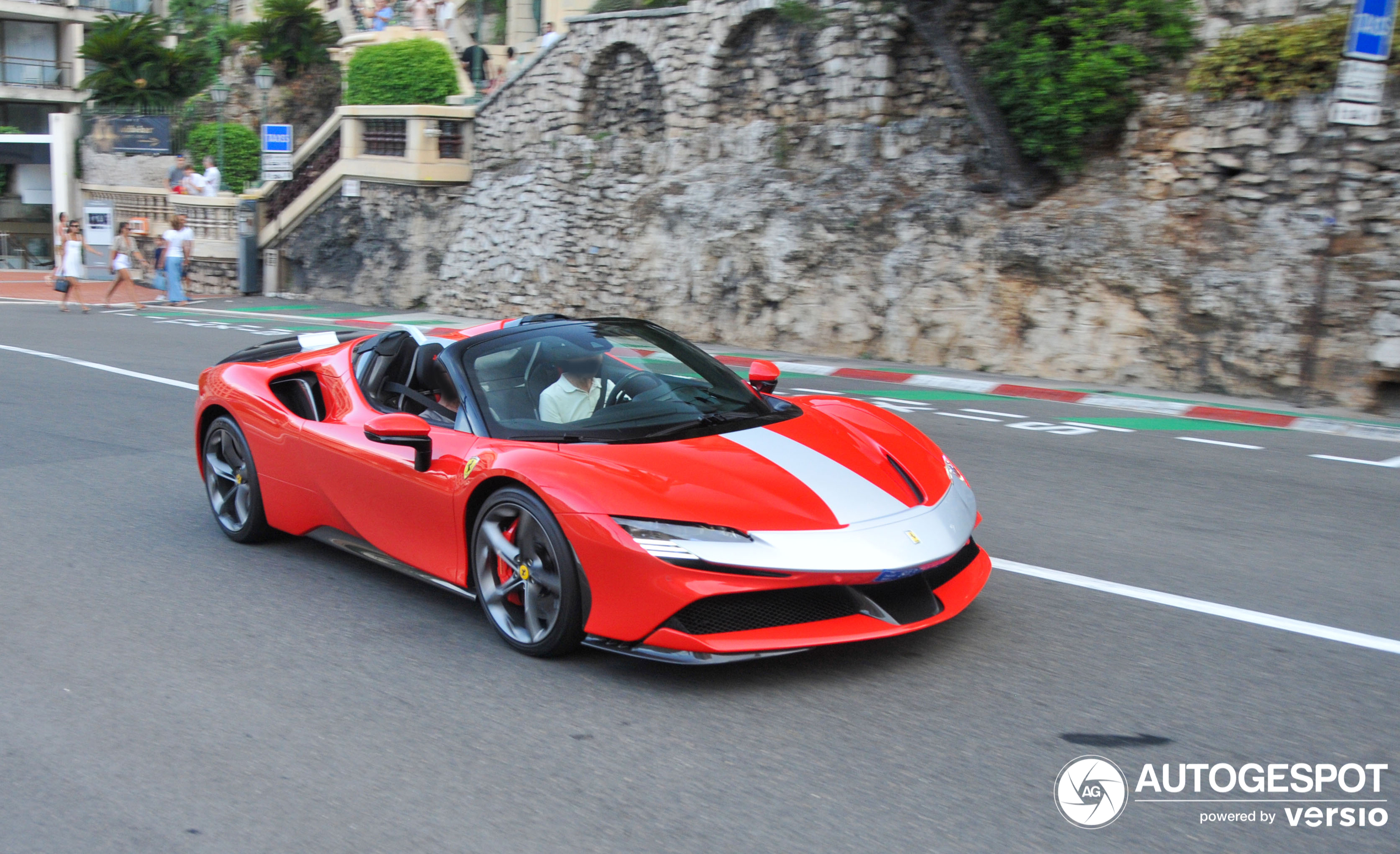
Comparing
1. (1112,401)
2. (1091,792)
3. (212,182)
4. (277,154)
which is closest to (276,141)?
(277,154)

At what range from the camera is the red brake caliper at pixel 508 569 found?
4.56 meters

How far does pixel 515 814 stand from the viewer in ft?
10.9

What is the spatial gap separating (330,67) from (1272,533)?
3499 centimetres

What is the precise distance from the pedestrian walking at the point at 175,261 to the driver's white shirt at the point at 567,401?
74.7ft

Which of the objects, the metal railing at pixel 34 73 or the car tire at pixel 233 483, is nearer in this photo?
the car tire at pixel 233 483

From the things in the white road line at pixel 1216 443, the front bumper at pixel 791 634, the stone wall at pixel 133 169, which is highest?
the stone wall at pixel 133 169

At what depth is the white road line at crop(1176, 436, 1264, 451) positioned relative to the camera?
9258 millimetres

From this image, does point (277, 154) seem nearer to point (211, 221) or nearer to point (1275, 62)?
point (211, 221)

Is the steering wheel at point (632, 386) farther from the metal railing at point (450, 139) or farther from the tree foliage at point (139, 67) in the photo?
the tree foliage at point (139, 67)

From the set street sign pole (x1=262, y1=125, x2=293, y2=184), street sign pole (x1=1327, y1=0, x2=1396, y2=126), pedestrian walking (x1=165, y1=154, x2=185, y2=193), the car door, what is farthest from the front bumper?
pedestrian walking (x1=165, y1=154, x2=185, y2=193)

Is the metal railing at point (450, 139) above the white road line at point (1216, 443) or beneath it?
above

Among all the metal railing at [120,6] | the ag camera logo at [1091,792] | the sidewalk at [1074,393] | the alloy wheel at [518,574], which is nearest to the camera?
the ag camera logo at [1091,792]

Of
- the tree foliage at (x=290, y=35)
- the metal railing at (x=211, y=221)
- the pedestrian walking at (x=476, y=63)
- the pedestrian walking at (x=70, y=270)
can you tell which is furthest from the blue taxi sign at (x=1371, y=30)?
the tree foliage at (x=290, y=35)

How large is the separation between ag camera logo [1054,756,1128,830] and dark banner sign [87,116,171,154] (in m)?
38.5
